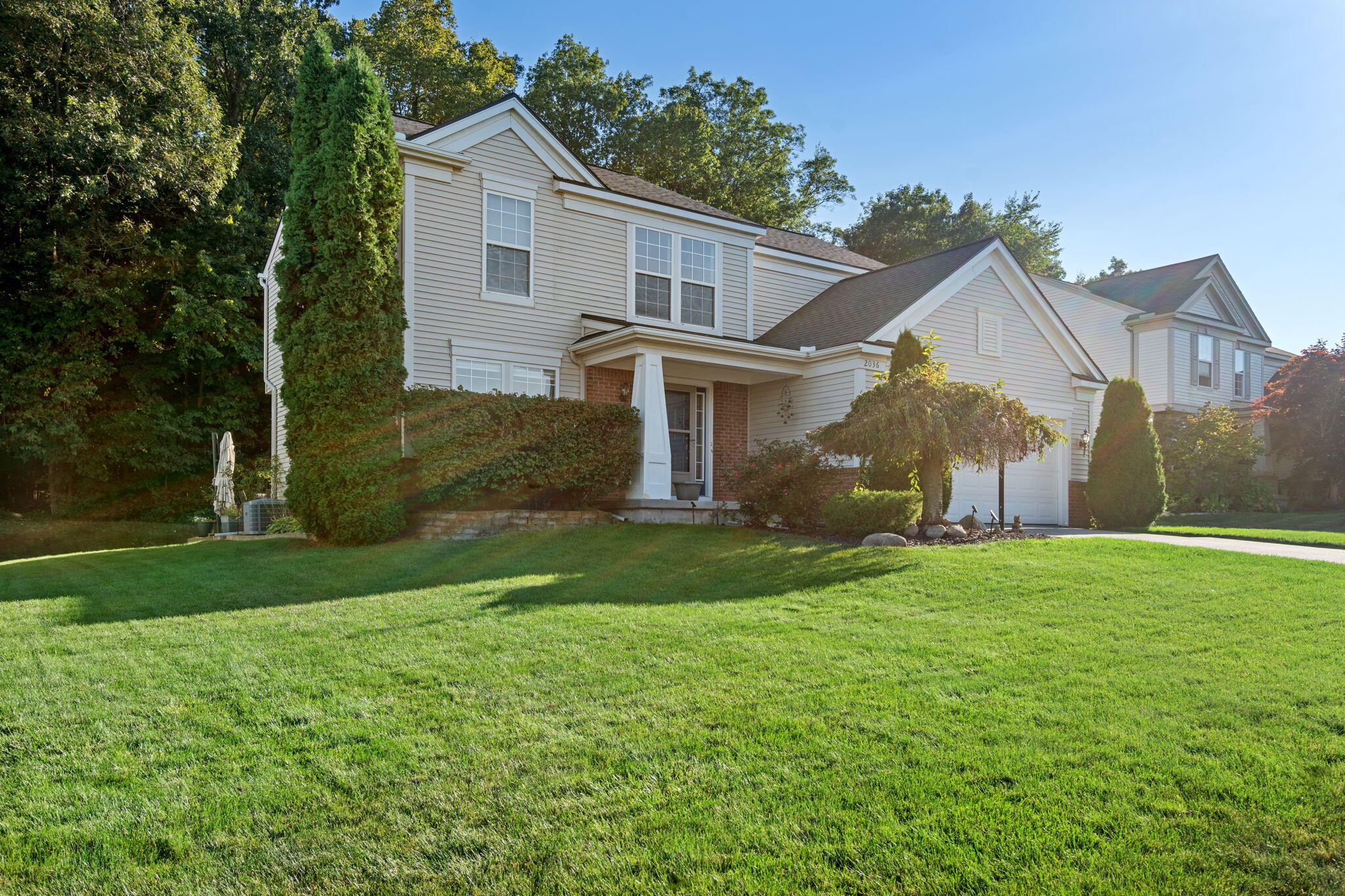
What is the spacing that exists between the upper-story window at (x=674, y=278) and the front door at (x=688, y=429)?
55.1 inches

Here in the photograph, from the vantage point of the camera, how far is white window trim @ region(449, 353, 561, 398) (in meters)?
13.9

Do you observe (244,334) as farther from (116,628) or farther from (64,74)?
(116,628)

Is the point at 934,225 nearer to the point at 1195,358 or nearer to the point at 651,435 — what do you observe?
the point at 1195,358

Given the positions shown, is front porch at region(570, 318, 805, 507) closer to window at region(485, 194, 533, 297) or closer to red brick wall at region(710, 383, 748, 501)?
red brick wall at region(710, 383, 748, 501)

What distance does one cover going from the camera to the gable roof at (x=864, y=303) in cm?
1555

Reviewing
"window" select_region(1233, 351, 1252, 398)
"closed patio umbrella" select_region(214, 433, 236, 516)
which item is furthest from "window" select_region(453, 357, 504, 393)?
"window" select_region(1233, 351, 1252, 398)

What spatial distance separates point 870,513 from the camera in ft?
36.0

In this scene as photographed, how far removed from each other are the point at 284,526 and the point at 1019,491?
13.8m

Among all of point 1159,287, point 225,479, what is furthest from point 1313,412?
point 225,479

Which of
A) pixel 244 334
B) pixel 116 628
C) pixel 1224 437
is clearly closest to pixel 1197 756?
pixel 116 628

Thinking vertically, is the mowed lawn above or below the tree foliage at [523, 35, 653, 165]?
below

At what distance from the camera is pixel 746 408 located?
16906mm

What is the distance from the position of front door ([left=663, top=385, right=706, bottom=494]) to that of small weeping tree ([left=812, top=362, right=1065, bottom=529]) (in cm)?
467

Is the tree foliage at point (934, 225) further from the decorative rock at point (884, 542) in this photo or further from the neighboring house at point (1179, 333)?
the decorative rock at point (884, 542)
